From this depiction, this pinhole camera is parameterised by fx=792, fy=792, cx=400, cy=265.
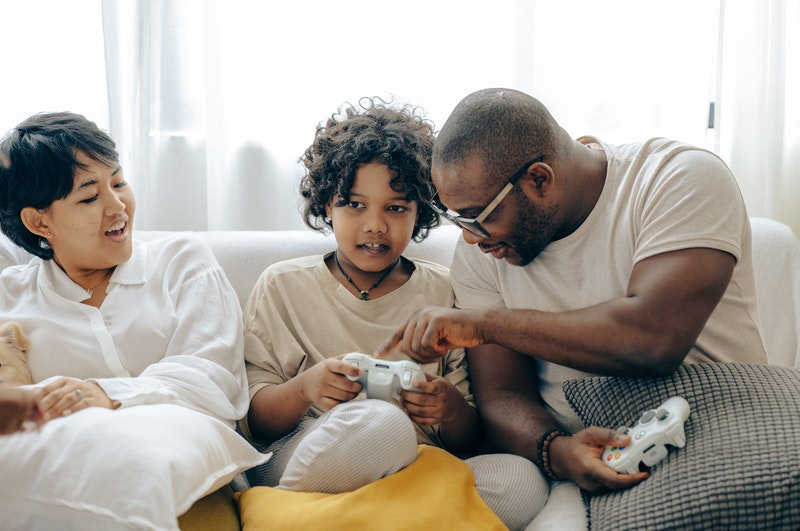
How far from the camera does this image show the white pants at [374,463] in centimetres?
141

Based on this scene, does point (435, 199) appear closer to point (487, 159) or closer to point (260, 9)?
point (487, 159)

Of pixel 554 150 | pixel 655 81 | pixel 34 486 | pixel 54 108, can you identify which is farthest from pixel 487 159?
pixel 54 108

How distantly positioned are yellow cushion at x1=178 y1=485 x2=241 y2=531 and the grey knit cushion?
650 mm

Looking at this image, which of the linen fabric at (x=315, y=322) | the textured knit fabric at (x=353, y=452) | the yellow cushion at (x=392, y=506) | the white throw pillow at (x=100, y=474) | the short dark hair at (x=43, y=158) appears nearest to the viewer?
the white throw pillow at (x=100, y=474)

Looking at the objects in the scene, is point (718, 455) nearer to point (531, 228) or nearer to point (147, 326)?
point (531, 228)

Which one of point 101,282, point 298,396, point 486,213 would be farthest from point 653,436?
point 101,282

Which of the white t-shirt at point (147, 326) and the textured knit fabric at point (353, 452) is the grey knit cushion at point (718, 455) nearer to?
the textured knit fabric at point (353, 452)

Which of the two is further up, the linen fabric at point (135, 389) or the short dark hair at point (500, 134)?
the short dark hair at point (500, 134)

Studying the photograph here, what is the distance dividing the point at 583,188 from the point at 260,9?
47.3 inches

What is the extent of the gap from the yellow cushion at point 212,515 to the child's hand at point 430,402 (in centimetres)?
40

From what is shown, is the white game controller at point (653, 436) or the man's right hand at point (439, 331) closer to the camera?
the white game controller at point (653, 436)

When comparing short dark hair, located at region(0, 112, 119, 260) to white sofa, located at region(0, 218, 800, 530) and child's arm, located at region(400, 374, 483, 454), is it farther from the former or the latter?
child's arm, located at region(400, 374, 483, 454)

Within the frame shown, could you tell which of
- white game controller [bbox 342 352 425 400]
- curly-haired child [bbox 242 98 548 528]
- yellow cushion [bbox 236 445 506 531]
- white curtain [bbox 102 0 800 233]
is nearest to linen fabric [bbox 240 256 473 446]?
curly-haired child [bbox 242 98 548 528]

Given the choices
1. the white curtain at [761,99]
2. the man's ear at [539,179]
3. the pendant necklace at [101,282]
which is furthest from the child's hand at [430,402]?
the white curtain at [761,99]
